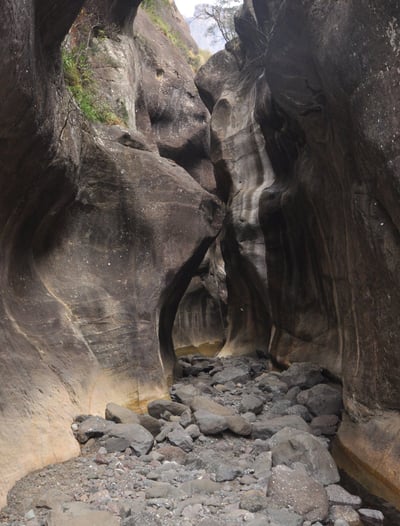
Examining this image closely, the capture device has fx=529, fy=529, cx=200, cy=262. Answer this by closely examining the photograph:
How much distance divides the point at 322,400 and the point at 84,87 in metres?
7.30

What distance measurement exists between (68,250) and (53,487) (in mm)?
3659

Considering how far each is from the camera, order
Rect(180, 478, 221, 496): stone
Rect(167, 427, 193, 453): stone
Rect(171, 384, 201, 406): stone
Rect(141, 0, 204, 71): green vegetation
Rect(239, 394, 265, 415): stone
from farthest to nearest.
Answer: Rect(141, 0, 204, 71): green vegetation, Rect(171, 384, 201, 406): stone, Rect(239, 394, 265, 415): stone, Rect(167, 427, 193, 453): stone, Rect(180, 478, 221, 496): stone

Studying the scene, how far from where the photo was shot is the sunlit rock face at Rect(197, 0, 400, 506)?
4902mm

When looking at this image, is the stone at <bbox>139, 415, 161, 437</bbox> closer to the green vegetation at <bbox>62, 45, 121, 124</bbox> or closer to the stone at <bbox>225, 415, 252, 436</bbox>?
the stone at <bbox>225, 415, 252, 436</bbox>

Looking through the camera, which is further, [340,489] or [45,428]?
[45,428]

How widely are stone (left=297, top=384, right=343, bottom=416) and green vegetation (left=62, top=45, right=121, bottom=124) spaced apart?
5.55m

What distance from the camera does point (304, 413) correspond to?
718 cm

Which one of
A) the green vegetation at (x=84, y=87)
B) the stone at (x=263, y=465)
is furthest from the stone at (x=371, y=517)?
the green vegetation at (x=84, y=87)

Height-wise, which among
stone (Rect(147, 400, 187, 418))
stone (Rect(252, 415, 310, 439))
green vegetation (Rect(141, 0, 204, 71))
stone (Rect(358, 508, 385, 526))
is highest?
green vegetation (Rect(141, 0, 204, 71))

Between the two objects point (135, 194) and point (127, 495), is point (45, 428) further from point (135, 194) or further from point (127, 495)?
point (135, 194)

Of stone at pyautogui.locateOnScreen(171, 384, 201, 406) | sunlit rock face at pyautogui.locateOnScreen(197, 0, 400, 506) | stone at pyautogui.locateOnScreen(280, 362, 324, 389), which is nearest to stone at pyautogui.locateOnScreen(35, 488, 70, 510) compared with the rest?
sunlit rock face at pyautogui.locateOnScreen(197, 0, 400, 506)

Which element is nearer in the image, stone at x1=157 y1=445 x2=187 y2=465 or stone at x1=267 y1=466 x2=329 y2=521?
stone at x1=267 y1=466 x2=329 y2=521

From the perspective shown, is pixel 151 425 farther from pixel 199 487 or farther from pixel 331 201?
pixel 331 201

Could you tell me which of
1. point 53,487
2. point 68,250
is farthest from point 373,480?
point 68,250
